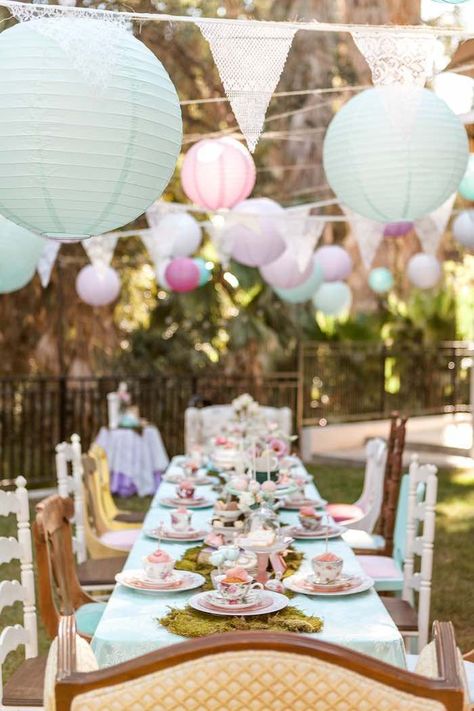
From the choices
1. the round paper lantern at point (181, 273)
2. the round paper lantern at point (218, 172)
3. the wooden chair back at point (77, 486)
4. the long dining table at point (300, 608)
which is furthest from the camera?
the round paper lantern at point (181, 273)

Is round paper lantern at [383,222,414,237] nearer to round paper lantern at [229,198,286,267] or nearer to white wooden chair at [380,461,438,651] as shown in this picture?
round paper lantern at [229,198,286,267]

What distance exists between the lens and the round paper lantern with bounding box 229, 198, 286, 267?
7254 millimetres

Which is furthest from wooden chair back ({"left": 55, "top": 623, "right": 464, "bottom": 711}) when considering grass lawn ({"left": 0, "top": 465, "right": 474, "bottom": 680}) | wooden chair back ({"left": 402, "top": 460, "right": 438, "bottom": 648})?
grass lawn ({"left": 0, "top": 465, "right": 474, "bottom": 680})

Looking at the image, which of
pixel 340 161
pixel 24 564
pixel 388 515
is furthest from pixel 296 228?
pixel 24 564

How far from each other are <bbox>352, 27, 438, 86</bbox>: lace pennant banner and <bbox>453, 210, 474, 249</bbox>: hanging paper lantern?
3585mm

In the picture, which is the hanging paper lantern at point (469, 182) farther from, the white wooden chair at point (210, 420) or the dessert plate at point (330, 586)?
the dessert plate at point (330, 586)

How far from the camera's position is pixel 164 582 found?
10.7ft

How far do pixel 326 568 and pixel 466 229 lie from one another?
4797 mm

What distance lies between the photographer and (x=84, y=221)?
3043mm

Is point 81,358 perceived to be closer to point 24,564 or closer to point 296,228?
point 296,228

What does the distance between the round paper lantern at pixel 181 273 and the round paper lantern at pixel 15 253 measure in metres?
3.58

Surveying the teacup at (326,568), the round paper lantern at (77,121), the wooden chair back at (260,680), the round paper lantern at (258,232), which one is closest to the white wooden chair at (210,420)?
the round paper lantern at (258,232)

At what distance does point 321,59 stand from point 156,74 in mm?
11831

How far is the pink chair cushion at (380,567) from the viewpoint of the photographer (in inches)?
187
